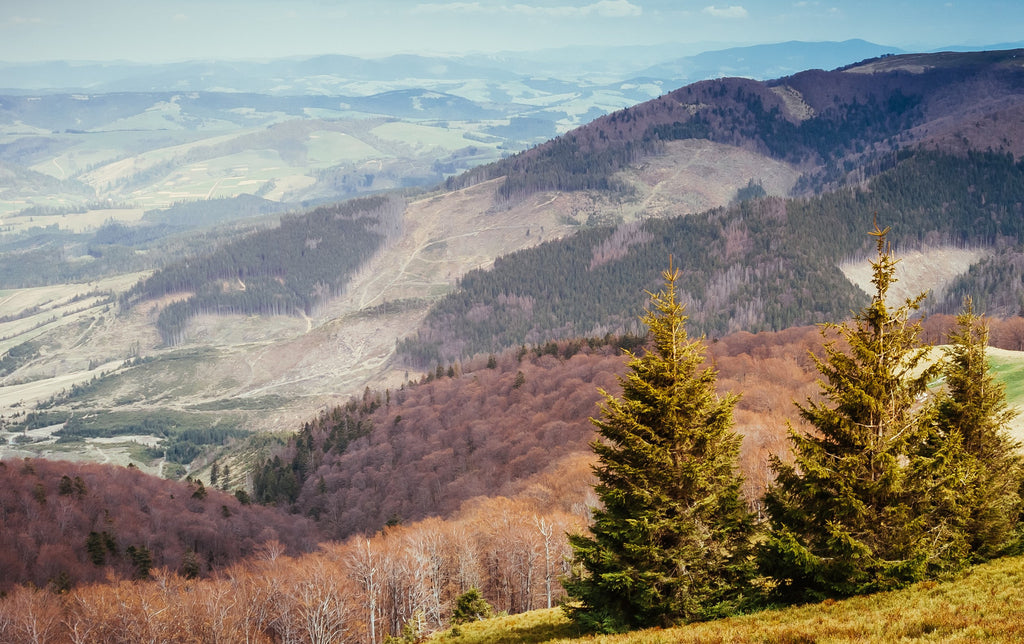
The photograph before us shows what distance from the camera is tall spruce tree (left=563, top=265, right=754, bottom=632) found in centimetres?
3300

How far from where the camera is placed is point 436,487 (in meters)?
143

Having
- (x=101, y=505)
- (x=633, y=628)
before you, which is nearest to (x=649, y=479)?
(x=633, y=628)

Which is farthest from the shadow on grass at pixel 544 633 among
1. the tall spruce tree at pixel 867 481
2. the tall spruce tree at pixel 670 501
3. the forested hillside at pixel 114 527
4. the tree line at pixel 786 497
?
the forested hillside at pixel 114 527

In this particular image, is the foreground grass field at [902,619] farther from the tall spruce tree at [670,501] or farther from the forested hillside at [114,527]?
the forested hillside at [114,527]

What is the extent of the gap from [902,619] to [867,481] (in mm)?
5432

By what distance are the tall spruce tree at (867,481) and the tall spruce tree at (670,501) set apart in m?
2.36

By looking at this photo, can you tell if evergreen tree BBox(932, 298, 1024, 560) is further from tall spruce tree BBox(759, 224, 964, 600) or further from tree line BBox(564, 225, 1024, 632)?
tall spruce tree BBox(759, 224, 964, 600)

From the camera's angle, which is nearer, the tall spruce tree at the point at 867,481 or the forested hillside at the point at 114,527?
the tall spruce tree at the point at 867,481

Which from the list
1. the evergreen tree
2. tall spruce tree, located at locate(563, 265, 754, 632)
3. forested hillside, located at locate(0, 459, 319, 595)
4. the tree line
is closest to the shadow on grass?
the tree line

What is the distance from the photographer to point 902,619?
2778 cm

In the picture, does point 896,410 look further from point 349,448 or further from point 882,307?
point 349,448

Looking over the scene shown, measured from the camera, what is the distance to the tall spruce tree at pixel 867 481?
102ft

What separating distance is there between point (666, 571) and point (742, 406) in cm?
9540

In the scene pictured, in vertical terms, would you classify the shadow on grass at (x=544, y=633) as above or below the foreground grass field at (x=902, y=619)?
below
